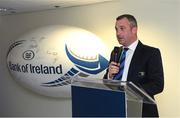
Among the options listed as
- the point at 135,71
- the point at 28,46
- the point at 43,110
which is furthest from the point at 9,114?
the point at 135,71

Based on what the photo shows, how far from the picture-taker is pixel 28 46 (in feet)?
8.75

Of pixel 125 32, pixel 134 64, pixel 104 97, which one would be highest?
pixel 125 32

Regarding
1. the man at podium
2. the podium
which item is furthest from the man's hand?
the podium

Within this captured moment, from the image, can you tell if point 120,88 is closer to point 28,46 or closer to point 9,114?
point 28,46

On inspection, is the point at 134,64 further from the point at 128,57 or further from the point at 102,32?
the point at 102,32

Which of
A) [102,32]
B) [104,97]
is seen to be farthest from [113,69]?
[102,32]

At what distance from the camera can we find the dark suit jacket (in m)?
1.83

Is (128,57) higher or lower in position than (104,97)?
higher

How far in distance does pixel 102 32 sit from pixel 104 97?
1.37 m

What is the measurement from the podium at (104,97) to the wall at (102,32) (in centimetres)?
97

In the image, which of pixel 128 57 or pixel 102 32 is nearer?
pixel 128 57

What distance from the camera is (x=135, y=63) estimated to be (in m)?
1.95

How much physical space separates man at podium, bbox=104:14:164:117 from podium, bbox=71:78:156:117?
0.44 meters

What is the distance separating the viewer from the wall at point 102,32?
2301 millimetres
